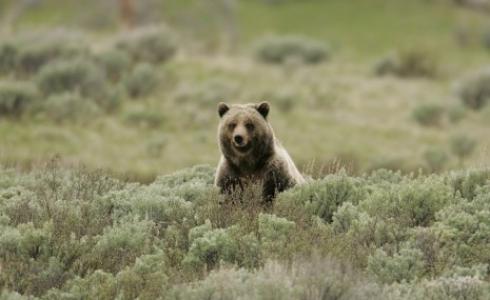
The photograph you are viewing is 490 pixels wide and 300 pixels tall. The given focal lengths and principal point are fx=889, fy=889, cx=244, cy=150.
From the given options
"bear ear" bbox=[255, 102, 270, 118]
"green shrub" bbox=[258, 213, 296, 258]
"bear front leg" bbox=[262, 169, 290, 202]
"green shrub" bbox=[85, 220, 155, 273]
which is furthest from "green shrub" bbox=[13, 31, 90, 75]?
"green shrub" bbox=[258, 213, 296, 258]

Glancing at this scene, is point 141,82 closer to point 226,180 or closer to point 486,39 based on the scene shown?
point 226,180

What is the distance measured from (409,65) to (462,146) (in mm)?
13938

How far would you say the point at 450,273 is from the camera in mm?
6691

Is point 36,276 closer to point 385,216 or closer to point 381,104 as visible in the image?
point 385,216

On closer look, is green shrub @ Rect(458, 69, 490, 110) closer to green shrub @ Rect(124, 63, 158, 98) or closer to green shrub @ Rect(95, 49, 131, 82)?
green shrub @ Rect(124, 63, 158, 98)

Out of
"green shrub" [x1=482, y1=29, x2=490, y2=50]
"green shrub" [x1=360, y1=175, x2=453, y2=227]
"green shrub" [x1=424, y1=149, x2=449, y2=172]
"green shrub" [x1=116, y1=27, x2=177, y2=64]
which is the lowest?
"green shrub" [x1=424, y1=149, x2=449, y2=172]

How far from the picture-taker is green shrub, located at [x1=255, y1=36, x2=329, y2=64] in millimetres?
34875

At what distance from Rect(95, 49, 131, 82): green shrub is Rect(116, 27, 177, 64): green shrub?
171cm

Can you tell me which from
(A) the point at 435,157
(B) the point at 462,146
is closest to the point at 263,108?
(A) the point at 435,157

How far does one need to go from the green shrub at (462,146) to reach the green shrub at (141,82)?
7777 millimetres

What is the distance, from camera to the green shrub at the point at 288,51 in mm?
34875

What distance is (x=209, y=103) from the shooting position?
22.3 meters

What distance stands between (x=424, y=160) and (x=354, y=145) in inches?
66.5

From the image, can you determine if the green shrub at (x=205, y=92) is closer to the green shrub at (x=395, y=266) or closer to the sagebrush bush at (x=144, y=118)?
the sagebrush bush at (x=144, y=118)
